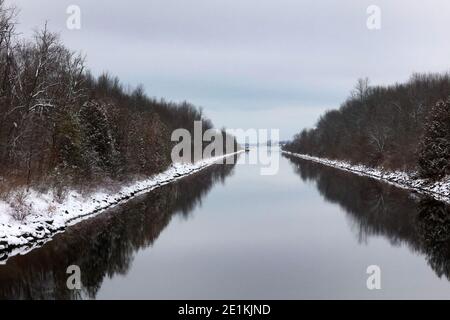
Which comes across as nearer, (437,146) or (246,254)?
(246,254)

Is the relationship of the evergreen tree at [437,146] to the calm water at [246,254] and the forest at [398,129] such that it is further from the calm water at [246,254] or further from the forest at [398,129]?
the calm water at [246,254]

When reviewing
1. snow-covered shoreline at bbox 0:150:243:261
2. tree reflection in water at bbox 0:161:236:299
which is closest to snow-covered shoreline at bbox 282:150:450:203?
tree reflection in water at bbox 0:161:236:299

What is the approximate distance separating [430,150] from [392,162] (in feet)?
51.8

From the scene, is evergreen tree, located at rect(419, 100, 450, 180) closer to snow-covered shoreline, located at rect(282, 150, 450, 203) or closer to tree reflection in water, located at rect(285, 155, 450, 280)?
snow-covered shoreline, located at rect(282, 150, 450, 203)

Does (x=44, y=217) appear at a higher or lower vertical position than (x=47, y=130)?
lower

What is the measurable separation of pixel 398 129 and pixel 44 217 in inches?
1977

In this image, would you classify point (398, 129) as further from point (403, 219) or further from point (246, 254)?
point (246, 254)

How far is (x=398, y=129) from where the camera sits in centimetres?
5994

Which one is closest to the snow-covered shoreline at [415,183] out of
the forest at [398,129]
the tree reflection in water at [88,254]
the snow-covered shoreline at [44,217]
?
the forest at [398,129]

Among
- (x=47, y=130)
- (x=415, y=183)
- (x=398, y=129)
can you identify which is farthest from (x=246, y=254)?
(x=398, y=129)

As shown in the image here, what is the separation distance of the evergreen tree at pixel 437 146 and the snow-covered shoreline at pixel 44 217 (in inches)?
768

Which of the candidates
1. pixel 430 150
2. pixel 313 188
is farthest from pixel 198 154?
pixel 430 150

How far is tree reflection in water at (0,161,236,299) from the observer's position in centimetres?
1087
